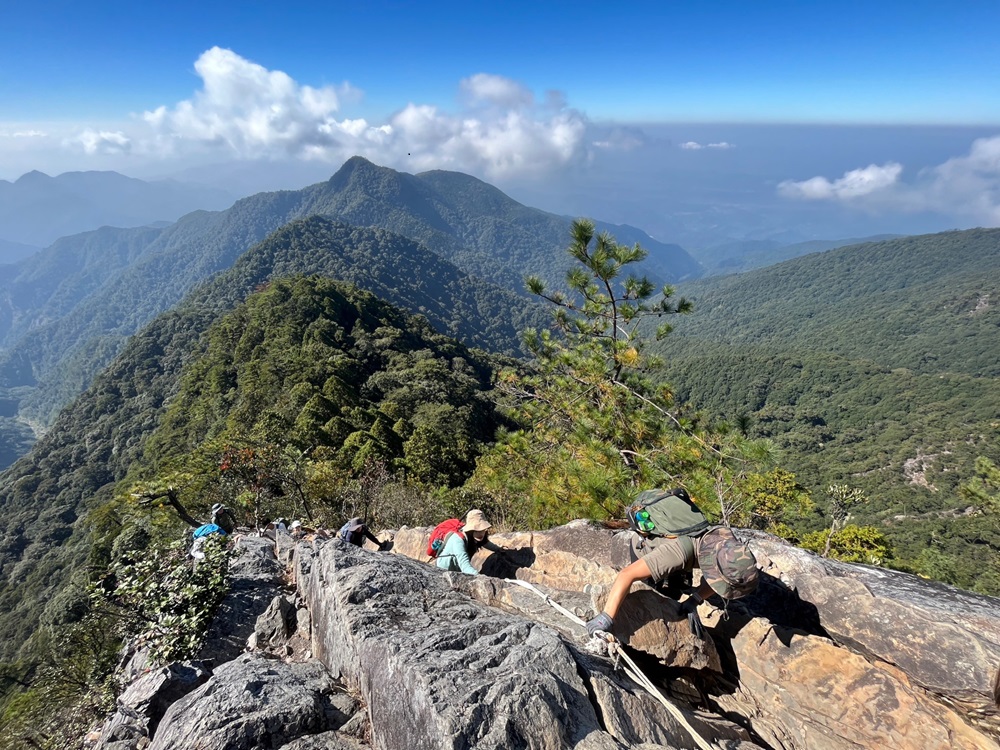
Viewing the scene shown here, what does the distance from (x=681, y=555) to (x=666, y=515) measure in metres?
0.42


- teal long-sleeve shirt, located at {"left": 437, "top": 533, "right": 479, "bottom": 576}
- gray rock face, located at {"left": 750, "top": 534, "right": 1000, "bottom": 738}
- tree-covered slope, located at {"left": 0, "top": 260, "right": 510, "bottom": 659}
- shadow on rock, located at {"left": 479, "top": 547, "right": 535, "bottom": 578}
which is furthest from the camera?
tree-covered slope, located at {"left": 0, "top": 260, "right": 510, "bottom": 659}

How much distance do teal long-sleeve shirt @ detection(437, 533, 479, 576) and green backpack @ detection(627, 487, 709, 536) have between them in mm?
2260

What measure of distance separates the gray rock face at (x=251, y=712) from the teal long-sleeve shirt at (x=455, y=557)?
2.11 meters

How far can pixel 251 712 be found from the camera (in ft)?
12.3

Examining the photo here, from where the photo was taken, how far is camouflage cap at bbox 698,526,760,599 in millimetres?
4480

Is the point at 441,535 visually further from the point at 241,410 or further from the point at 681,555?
the point at 241,410

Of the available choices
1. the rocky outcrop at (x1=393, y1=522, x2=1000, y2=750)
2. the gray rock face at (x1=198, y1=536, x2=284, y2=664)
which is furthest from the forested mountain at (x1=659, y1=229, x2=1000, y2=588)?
the gray rock face at (x1=198, y1=536, x2=284, y2=664)

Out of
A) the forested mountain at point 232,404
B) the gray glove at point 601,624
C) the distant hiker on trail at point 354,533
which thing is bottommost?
the forested mountain at point 232,404

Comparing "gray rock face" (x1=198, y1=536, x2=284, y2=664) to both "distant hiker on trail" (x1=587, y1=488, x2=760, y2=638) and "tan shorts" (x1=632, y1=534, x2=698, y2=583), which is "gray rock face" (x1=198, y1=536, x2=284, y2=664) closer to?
"distant hiker on trail" (x1=587, y1=488, x2=760, y2=638)

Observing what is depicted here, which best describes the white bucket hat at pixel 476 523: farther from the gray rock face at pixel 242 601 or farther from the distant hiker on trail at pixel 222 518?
the distant hiker on trail at pixel 222 518

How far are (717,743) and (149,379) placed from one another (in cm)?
10049

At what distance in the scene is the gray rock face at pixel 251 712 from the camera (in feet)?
11.8

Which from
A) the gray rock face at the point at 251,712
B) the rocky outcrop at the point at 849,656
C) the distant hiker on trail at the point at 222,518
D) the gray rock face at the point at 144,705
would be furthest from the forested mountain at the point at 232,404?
the rocky outcrop at the point at 849,656

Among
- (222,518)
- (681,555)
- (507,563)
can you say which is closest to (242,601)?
(507,563)
